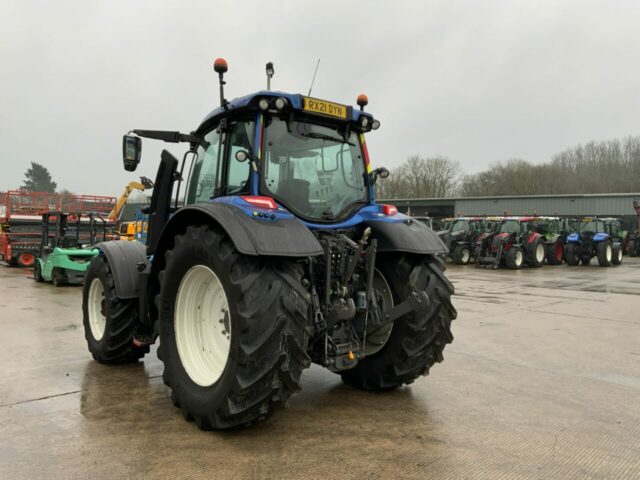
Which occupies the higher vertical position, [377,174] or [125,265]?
[377,174]

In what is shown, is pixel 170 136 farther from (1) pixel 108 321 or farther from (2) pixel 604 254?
(2) pixel 604 254

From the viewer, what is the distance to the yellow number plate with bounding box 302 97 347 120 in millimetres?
3795

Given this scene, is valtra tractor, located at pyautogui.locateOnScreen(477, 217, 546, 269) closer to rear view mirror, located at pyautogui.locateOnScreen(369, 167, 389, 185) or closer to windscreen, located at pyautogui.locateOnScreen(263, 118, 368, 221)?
rear view mirror, located at pyautogui.locateOnScreen(369, 167, 389, 185)

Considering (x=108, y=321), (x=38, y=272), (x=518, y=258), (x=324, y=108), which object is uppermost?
(x=324, y=108)

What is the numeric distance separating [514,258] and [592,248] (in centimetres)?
516

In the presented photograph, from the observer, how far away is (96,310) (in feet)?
17.5

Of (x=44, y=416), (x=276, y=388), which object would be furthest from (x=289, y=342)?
(x=44, y=416)

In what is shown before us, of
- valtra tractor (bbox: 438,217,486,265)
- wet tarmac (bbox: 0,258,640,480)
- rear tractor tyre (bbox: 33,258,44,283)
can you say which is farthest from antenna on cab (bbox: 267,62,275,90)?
valtra tractor (bbox: 438,217,486,265)

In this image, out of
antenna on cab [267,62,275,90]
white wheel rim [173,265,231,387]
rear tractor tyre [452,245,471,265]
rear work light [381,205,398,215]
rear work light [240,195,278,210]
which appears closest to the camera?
rear work light [240,195,278,210]

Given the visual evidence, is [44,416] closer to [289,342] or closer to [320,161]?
[289,342]

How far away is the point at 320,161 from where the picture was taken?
4.09m

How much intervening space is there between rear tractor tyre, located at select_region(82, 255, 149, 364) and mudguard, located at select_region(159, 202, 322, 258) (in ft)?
6.04

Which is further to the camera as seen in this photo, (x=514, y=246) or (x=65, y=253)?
(x=514, y=246)

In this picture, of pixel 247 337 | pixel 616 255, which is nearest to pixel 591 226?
pixel 616 255
